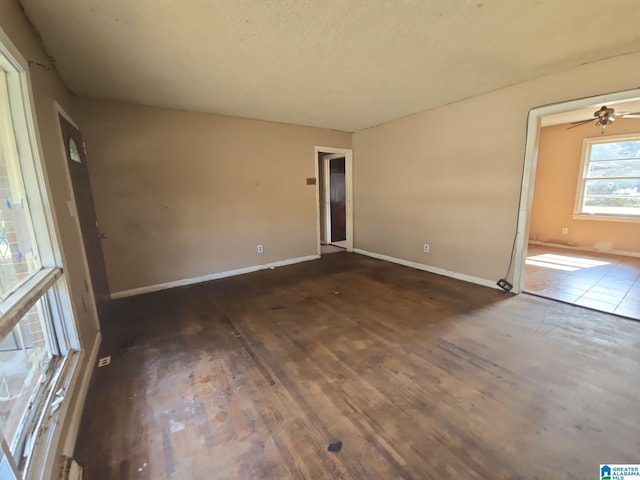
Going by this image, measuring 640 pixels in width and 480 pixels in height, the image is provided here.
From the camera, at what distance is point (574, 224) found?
5285 millimetres

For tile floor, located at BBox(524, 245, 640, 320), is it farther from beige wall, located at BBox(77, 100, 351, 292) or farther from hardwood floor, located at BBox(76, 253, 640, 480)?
beige wall, located at BBox(77, 100, 351, 292)

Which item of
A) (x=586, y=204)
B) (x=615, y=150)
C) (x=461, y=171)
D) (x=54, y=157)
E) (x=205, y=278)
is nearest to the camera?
(x=54, y=157)

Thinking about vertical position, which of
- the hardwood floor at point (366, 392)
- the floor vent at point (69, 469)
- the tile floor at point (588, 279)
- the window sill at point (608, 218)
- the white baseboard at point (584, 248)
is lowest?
the hardwood floor at point (366, 392)

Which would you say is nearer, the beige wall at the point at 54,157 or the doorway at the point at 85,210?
the beige wall at the point at 54,157

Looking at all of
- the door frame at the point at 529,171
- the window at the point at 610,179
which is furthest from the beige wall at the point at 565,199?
the door frame at the point at 529,171

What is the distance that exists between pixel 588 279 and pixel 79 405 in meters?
5.45

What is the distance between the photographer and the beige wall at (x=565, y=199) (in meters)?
4.75

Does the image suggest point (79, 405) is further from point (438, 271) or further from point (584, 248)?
point (584, 248)

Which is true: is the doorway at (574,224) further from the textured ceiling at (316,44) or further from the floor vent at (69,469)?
the floor vent at (69,469)

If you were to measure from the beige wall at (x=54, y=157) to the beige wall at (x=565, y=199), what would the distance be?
24.4 ft

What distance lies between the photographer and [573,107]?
8.57ft

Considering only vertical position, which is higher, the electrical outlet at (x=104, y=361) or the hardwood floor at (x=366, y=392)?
the electrical outlet at (x=104, y=361)

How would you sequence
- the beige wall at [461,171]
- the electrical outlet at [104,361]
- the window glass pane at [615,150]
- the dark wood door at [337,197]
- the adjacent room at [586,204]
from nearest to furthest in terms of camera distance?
the electrical outlet at [104,361]
the beige wall at [461,171]
the adjacent room at [586,204]
the window glass pane at [615,150]
the dark wood door at [337,197]

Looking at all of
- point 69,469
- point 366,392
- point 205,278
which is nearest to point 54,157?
point 69,469
